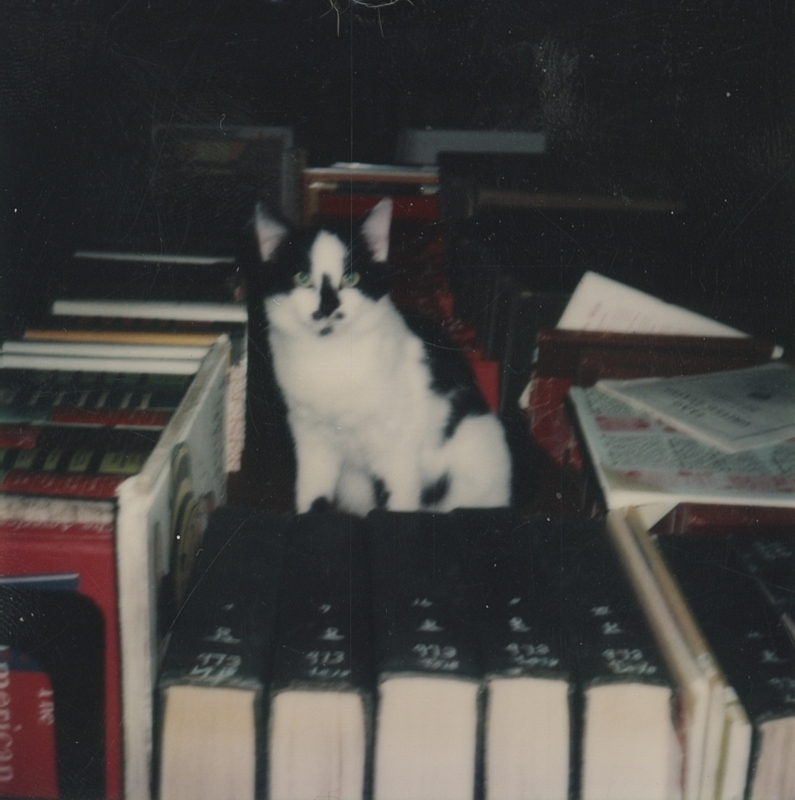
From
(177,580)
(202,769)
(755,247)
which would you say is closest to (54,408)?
(177,580)

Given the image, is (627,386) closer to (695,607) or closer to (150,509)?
(695,607)

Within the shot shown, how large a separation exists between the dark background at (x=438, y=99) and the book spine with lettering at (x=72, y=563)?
36 cm

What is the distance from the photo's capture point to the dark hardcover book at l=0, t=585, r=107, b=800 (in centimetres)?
48

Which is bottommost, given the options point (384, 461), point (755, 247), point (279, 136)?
point (384, 461)

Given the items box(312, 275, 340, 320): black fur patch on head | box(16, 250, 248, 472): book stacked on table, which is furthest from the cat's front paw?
box(312, 275, 340, 320): black fur patch on head

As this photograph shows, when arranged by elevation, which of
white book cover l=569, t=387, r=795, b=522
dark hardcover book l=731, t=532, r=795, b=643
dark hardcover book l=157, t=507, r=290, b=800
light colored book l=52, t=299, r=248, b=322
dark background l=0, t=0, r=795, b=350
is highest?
dark background l=0, t=0, r=795, b=350

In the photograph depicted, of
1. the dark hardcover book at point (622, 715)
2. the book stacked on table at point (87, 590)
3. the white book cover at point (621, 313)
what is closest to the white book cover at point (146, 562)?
the book stacked on table at point (87, 590)

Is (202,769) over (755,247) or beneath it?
beneath

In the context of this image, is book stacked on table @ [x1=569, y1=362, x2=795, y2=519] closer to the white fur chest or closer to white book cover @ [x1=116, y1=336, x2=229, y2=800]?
the white fur chest

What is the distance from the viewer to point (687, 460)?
0.69 metres

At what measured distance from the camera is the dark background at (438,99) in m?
0.67

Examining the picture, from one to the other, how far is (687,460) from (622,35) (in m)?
0.46

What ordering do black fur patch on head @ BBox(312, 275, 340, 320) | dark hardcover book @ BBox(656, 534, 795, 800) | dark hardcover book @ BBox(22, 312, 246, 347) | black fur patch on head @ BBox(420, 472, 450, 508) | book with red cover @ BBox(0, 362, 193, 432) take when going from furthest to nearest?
black fur patch on head @ BBox(420, 472, 450, 508) < black fur patch on head @ BBox(312, 275, 340, 320) < dark hardcover book @ BBox(22, 312, 246, 347) < book with red cover @ BBox(0, 362, 193, 432) < dark hardcover book @ BBox(656, 534, 795, 800)

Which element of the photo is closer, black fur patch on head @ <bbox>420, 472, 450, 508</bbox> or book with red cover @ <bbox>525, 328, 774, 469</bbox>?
book with red cover @ <bbox>525, 328, 774, 469</bbox>
